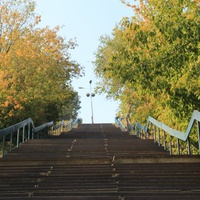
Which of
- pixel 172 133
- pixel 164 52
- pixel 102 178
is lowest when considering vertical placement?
pixel 102 178

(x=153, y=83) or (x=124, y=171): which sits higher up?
(x=153, y=83)

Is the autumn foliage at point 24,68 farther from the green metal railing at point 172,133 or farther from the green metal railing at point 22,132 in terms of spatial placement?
the green metal railing at point 172,133

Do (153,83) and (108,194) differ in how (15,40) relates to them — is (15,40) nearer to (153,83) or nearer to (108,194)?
(153,83)

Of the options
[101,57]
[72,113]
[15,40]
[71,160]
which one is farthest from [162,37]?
[72,113]

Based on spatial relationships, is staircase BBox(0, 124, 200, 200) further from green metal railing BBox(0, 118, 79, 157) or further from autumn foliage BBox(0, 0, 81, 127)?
autumn foliage BBox(0, 0, 81, 127)

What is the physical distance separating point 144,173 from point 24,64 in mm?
15432

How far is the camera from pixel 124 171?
21.5 feet

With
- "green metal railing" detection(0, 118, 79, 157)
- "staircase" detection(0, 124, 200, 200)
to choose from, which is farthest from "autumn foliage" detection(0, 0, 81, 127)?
"staircase" detection(0, 124, 200, 200)

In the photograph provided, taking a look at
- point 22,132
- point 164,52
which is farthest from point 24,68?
point 164,52

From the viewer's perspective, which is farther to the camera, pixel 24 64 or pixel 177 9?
pixel 24 64

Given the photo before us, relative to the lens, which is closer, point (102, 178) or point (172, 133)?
point (102, 178)

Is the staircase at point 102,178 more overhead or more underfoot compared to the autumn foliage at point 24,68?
more underfoot

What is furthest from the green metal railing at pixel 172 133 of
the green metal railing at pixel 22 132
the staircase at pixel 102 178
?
the green metal railing at pixel 22 132

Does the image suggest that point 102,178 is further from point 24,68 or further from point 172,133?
point 24,68
